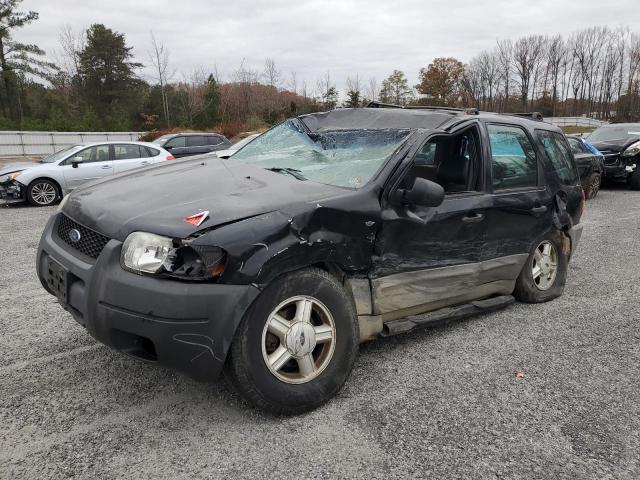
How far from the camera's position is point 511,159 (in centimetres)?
410

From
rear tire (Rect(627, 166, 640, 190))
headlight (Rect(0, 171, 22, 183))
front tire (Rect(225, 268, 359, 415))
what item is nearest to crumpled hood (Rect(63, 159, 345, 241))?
front tire (Rect(225, 268, 359, 415))

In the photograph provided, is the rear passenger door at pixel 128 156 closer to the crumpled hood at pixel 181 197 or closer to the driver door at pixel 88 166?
the driver door at pixel 88 166

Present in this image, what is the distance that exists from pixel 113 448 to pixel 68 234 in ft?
4.23

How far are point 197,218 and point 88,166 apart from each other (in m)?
10.7

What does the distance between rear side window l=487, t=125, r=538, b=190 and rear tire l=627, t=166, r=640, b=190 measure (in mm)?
11648

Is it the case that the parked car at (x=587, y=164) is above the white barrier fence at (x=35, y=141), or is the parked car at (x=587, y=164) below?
below

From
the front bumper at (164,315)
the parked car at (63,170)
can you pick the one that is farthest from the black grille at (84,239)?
the parked car at (63,170)

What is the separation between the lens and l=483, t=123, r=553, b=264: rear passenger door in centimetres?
385

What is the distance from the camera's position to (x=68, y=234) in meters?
2.96

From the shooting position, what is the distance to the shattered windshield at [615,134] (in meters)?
13.9

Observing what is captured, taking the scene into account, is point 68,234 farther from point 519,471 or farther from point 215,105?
point 215,105

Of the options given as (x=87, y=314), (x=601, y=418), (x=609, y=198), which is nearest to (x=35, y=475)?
(x=87, y=314)

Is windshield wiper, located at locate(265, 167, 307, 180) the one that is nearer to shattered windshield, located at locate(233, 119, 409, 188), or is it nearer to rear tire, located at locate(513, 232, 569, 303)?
shattered windshield, located at locate(233, 119, 409, 188)

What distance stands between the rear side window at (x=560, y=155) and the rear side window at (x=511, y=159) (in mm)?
307
